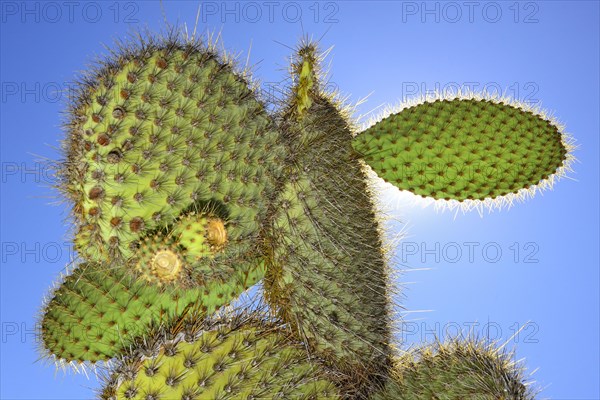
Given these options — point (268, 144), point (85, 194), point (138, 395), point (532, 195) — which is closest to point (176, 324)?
point (138, 395)

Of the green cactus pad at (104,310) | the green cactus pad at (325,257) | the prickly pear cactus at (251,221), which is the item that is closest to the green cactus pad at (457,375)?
the prickly pear cactus at (251,221)

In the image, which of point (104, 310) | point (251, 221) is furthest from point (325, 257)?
point (104, 310)

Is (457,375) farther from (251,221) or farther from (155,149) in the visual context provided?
(155,149)

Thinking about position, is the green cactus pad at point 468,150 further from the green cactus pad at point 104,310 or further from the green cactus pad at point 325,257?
the green cactus pad at point 104,310

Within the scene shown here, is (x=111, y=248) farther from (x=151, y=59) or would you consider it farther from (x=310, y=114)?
(x=310, y=114)

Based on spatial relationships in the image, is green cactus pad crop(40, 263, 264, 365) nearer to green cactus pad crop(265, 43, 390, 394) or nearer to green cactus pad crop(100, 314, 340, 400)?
green cactus pad crop(100, 314, 340, 400)

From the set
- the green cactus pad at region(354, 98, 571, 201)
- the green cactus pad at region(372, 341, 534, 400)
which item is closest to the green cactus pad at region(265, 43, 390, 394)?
the green cactus pad at region(372, 341, 534, 400)
